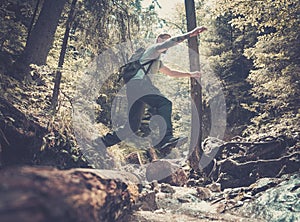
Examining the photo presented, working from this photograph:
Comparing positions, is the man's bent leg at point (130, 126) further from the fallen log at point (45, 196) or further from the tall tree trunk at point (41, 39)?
the fallen log at point (45, 196)

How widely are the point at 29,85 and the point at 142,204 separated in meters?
3.02

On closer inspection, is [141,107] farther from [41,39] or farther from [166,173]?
Result: [166,173]

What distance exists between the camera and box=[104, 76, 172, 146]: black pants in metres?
4.95

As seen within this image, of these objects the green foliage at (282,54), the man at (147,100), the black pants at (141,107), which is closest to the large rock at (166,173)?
the green foliage at (282,54)

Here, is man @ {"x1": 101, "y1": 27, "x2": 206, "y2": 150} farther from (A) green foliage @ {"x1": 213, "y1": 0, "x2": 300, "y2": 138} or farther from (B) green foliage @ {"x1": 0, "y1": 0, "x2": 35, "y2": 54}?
(A) green foliage @ {"x1": 213, "y1": 0, "x2": 300, "y2": 138}

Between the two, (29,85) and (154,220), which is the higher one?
(29,85)

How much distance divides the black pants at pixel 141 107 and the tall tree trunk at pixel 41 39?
7.41 feet

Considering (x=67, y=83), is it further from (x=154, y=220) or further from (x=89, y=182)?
(x=89, y=182)

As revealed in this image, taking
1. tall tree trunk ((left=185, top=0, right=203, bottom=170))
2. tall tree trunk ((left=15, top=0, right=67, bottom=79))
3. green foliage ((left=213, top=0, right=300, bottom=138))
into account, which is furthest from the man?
tall tree trunk ((left=185, top=0, right=203, bottom=170))

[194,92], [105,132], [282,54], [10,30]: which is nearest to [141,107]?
[10,30]

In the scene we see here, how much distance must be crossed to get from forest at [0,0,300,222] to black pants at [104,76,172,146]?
0.43 metres

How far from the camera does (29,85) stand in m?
5.54

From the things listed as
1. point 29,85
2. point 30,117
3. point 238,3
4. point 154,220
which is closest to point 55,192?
point 154,220

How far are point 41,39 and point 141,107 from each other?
2747mm
